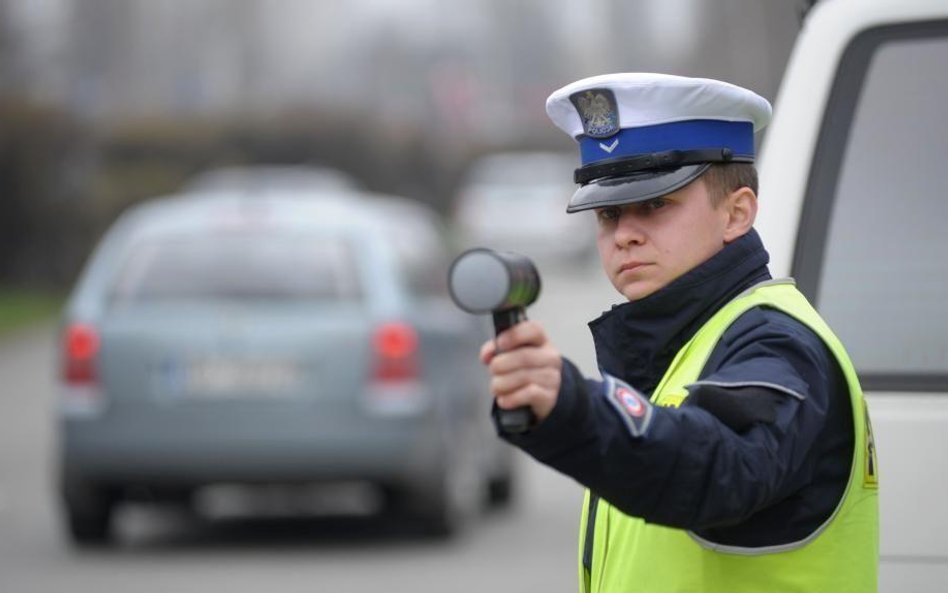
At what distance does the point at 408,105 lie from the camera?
87625 mm

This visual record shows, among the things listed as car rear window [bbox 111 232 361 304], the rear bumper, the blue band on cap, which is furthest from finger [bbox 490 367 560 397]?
car rear window [bbox 111 232 361 304]

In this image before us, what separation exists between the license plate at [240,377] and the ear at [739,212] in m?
7.15

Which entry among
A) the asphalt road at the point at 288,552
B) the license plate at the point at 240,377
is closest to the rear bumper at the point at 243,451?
the license plate at the point at 240,377

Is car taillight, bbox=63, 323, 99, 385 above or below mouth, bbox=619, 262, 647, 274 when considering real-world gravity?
below

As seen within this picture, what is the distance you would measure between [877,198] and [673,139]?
106 centimetres

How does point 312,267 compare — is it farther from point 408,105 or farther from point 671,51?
point 671,51

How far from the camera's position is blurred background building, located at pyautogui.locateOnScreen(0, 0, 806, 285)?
27.2m

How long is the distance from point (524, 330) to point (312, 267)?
8.05 m

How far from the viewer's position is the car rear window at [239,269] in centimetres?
1020

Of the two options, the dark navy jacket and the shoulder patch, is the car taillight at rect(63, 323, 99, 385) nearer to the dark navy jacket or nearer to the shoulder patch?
the dark navy jacket

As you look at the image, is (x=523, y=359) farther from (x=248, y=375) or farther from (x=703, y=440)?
(x=248, y=375)

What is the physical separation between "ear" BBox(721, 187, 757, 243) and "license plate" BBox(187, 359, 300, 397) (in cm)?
715

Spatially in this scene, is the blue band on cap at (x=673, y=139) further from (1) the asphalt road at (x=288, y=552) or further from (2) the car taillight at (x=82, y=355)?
(2) the car taillight at (x=82, y=355)

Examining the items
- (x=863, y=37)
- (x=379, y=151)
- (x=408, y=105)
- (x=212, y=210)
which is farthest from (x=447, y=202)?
(x=863, y=37)
